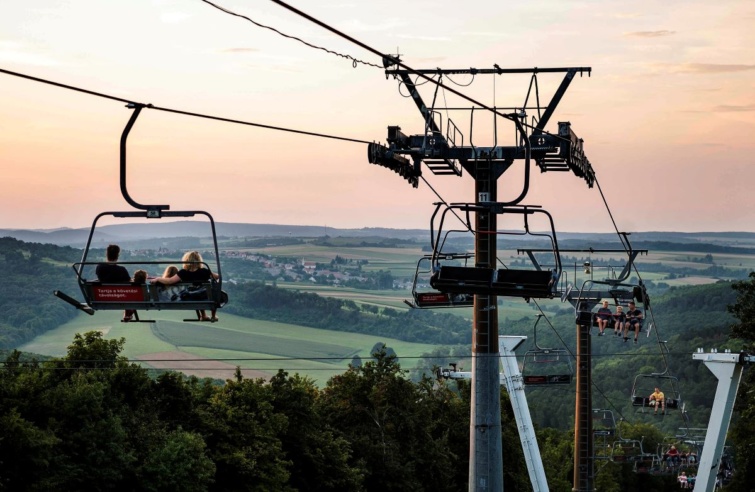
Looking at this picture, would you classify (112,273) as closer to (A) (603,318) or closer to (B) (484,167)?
(B) (484,167)

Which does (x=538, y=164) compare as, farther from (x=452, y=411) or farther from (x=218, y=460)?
(x=452, y=411)

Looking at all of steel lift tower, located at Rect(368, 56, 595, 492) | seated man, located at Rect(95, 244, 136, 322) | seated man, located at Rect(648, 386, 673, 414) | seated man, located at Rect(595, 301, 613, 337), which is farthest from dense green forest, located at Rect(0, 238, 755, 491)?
seated man, located at Rect(95, 244, 136, 322)

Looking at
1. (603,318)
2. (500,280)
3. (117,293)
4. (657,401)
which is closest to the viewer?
(117,293)

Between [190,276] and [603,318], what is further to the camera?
[603,318]

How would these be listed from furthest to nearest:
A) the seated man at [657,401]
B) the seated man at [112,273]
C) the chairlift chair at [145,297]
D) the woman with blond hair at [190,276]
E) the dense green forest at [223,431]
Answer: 1. the dense green forest at [223,431]
2. the seated man at [657,401]
3. the seated man at [112,273]
4. the woman with blond hair at [190,276]
5. the chairlift chair at [145,297]

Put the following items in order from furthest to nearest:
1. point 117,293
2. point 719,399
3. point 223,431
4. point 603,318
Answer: point 223,431
point 603,318
point 719,399
point 117,293

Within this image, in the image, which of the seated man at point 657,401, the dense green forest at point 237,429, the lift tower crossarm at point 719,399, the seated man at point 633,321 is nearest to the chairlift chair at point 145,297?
the dense green forest at point 237,429

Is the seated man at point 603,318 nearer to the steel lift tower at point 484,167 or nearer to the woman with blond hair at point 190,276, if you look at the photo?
the steel lift tower at point 484,167

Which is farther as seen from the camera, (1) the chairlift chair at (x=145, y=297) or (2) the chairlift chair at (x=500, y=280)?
(2) the chairlift chair at (x=500, y=280)

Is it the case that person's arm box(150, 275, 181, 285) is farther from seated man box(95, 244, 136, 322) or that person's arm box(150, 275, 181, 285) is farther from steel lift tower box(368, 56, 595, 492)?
steel lift tower box(368, 56, 595, 492)

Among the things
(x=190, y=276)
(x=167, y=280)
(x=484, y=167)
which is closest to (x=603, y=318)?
(x=484, y=167)

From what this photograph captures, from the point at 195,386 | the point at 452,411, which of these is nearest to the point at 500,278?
the point at 195,386

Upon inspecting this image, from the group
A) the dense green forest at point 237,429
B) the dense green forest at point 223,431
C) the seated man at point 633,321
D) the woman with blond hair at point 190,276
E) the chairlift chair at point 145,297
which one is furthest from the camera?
the dense green forest at point 237,429
